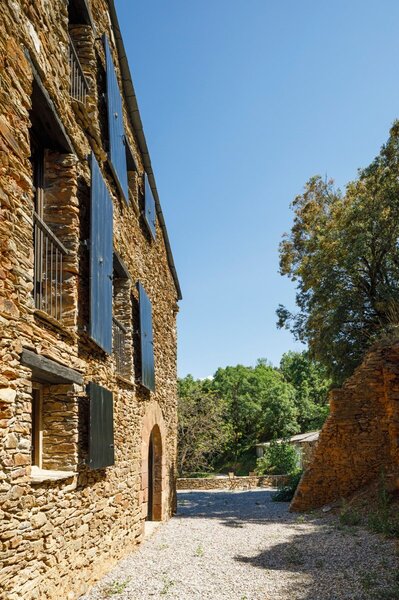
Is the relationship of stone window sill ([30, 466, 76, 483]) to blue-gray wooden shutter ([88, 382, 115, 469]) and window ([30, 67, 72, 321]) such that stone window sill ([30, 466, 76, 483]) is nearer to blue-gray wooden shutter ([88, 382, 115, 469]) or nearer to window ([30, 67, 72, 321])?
blue-gray wooden shutter ([88, 382, 115, 469])

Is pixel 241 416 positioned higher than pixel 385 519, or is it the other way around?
pixel 241 416

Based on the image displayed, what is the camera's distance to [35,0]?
16.1 ft

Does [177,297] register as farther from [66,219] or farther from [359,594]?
[359,594]

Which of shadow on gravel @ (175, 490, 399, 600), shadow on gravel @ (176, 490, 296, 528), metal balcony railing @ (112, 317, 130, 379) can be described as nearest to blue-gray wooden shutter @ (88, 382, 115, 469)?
metal balcony railing @ (112, 317, 130, 379)

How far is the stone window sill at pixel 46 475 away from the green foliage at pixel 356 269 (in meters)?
10.6

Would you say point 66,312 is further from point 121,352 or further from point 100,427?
point 121,352

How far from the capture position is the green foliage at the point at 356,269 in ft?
47.0

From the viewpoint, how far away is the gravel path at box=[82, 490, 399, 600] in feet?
17.7

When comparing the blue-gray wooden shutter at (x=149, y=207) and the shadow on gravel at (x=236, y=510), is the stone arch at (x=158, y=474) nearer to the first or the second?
the shadow on gravel at (x=236, y=510)

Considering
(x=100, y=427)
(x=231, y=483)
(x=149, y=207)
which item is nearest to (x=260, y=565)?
(x=100, y=427)

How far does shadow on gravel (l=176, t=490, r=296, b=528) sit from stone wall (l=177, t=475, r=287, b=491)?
15.5 ft

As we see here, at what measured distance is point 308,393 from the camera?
39.3m

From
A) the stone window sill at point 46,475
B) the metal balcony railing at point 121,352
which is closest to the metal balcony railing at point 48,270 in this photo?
the stone window sill at point 46,475

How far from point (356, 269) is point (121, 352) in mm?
8871
